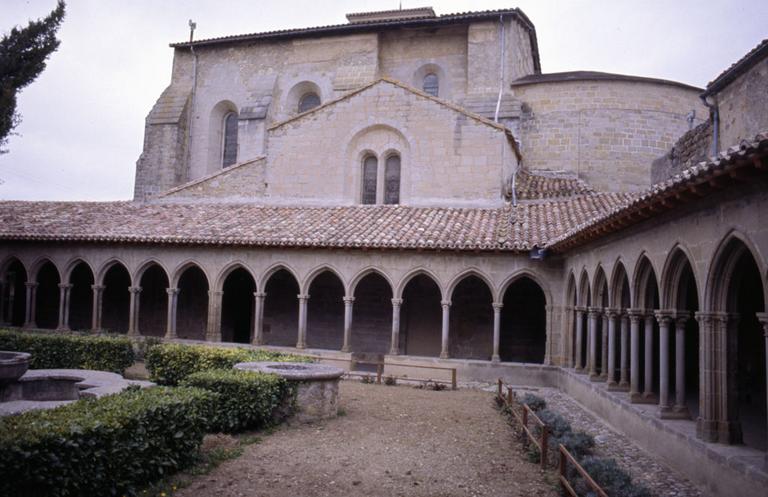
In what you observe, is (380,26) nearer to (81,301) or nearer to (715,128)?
(715,128)

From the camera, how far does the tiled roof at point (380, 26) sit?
2216cm

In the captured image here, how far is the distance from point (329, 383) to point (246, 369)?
1.37 m

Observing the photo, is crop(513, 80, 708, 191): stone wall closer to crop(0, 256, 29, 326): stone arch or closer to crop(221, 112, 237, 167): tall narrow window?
crop(221, 112, 237, 167): tall narrow window

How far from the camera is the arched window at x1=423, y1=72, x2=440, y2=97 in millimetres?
24188

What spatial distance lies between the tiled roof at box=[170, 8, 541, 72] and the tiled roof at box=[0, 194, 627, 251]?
7697 millimetres

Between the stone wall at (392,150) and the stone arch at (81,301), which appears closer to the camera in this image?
the stone wall at (392,150)

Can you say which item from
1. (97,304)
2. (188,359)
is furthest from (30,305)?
(188,359)

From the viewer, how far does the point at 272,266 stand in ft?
56.7

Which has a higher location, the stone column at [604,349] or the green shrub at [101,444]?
the stone column at [604,349]

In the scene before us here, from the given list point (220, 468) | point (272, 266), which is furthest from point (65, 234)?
point (220, 468)

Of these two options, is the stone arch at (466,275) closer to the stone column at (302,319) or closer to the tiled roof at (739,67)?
the stone column at (302,319)

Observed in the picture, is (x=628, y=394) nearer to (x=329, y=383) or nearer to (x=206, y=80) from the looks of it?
(x=329, y=383)

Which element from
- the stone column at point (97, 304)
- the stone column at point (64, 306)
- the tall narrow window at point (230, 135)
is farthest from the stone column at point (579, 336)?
the tall narrow window at point (230, 135)

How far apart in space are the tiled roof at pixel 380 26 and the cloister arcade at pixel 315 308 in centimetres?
987
